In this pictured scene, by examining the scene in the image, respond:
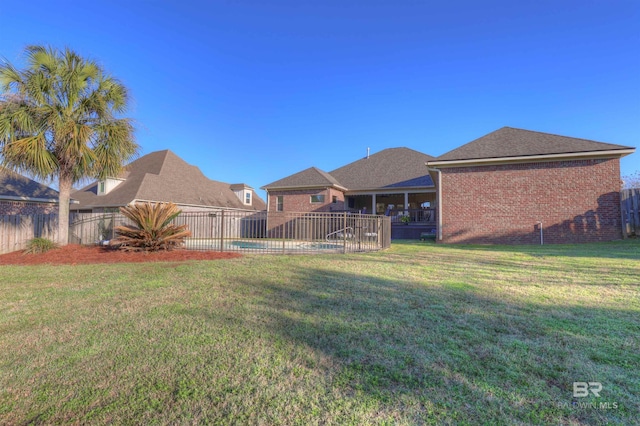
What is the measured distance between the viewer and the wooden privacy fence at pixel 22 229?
9852 millimetres

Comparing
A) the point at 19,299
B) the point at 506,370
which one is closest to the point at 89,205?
the point at 19,299

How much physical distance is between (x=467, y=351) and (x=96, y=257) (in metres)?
9.22

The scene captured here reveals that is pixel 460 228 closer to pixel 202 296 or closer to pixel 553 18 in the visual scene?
pixel 553 18

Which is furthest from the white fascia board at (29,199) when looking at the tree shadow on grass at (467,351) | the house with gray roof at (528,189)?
the house with gray roof at (528,189)

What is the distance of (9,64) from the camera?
884cm

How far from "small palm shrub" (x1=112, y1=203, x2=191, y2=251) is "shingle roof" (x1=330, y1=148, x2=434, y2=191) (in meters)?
14.0

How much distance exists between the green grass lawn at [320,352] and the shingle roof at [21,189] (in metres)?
13.2

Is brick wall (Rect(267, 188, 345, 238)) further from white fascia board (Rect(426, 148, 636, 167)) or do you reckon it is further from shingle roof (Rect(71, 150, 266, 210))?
white fascia board (Rect(426, 148, 636, 167))

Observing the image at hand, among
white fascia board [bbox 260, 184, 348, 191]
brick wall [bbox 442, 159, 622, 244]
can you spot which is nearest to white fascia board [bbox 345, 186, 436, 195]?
white fascia board [bbox 260, 184, 348, 191]

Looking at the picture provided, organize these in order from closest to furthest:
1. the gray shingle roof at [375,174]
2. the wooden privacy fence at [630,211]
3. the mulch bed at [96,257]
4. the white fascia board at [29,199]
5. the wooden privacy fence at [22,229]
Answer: the mulch bed at [96,257] < the wooden privacy fence at [22,229] < the wooden privacy fence at [630,211] < the white fascia board at [29,199] < the gray shingle roof at [375,174]

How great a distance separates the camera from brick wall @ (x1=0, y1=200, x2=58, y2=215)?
13891 mm

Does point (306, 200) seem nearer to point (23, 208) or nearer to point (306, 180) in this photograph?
point (306, 180)

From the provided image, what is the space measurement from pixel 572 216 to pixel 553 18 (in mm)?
8102

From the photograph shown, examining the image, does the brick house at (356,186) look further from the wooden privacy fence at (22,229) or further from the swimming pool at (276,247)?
the wooden privacy fence at (22,229)
